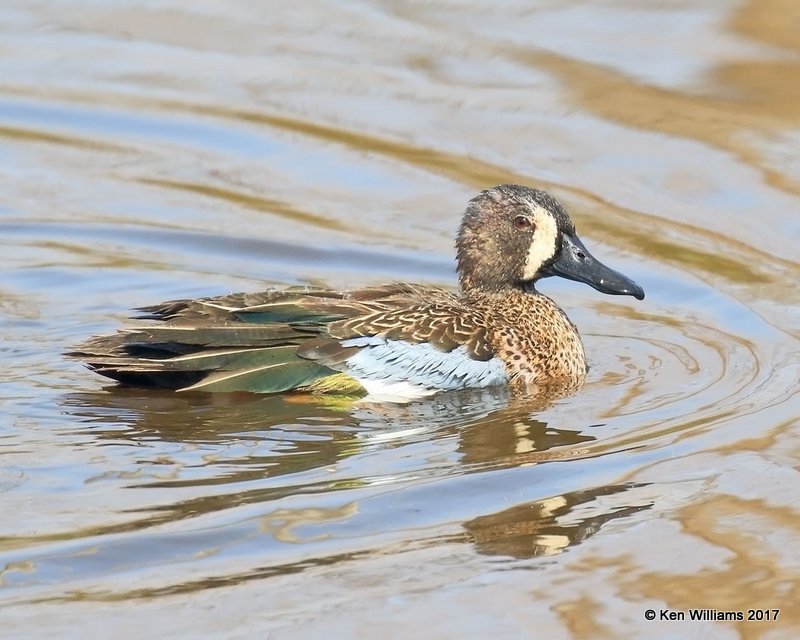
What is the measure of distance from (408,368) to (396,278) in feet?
7.32

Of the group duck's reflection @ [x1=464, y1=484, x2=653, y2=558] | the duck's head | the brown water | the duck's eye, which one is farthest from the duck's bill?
duck's reflection @ [x1=464, y1=484, x2=653, y2=558]

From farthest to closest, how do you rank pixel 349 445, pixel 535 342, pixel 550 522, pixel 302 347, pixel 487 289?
pixel 487 289
pixel 535 342
pixel 302 347
pixel 349 445
pixel 550 522

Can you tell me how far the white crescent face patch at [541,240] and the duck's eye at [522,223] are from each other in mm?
31

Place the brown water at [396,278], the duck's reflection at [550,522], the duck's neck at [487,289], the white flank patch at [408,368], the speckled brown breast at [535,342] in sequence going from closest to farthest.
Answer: the brown water at [396,278] → the duck's reflection at [550,522] → the white flank patch at [408,368] → the speckled brown breast at [535,342] → the duck's neck at [487,289]

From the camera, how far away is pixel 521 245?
9.69m

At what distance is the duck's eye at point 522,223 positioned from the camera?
31.5 feet

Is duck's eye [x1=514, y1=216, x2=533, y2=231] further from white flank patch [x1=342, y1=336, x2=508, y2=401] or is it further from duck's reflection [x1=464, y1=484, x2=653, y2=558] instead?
duck's reflection [x1=464, y1=484, x2=653, y2=558]

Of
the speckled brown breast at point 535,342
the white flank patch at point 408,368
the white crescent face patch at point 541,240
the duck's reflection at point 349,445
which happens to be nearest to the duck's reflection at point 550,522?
the duck's reflection at point 349,445

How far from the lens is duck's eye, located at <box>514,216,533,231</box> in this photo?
960 centimetres

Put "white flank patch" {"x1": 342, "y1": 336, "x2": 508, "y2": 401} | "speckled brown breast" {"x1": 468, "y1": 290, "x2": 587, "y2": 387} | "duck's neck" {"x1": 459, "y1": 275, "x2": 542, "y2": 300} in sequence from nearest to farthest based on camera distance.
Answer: "white flank patch" {"x1": 342, "y1": 336, "x2": 508, "y2": 401}
"speckled brown breast" {"x1": 468, "y1": 290, "x2": 587, "y2": 387}
"duck's neck" {"x1": 459, "y1": 275, "x2": 542, "y2": 300}

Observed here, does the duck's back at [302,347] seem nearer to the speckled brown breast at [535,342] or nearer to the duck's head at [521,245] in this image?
the speckled brown breast at [535,342]

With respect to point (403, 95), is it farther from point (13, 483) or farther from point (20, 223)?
point (13, 483)

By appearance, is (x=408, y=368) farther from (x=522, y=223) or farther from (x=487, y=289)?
(x=522, y=223)

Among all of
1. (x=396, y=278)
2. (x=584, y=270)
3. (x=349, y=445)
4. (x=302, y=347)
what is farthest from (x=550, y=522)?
(x=396, y=278)
